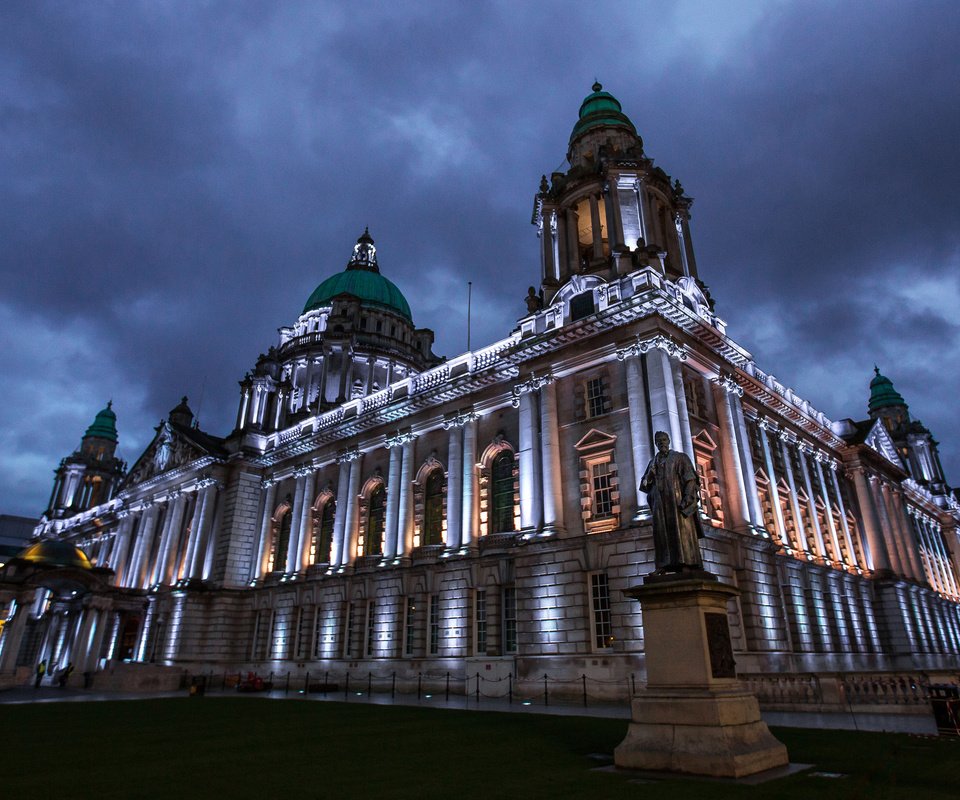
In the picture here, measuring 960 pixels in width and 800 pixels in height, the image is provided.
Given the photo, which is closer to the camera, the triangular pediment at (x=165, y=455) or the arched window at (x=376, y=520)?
the arched window at (x=376, y=520)

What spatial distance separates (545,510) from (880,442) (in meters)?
39.0

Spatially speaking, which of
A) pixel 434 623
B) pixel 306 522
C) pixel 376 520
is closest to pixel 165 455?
pixel 306 522

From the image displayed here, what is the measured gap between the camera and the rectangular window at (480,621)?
29672 millimetres

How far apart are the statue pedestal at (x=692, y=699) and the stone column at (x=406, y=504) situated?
25645mm

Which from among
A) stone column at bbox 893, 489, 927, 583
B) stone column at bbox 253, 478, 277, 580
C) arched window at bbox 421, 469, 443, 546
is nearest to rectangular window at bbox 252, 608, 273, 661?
stone column at bbox 253, 478, 277, 580

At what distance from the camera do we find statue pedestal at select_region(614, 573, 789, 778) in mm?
8828

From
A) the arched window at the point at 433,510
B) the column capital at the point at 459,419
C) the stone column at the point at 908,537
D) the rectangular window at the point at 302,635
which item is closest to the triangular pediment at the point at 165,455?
the rectangular window at the point at 302,635

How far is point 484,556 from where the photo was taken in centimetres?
3002

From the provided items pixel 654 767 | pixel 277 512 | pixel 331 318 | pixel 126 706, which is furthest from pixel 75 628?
pixel 654 767

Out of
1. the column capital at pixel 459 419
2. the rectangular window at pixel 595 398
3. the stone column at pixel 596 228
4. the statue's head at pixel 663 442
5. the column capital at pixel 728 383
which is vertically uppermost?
the stone column at pixel 596 228

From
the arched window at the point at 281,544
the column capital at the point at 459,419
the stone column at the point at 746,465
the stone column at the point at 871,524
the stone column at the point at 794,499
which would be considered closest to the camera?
the stone column at the point at 746,465

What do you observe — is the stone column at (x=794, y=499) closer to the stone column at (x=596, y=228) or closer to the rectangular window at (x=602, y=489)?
the rectangular window at (x=602, y=489)

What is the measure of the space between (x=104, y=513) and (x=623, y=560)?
5729 cm

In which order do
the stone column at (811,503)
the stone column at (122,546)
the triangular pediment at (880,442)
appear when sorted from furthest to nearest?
the stone column at (122,546)
the triangular pediment at (880,442)
the stone column at (811,503)
